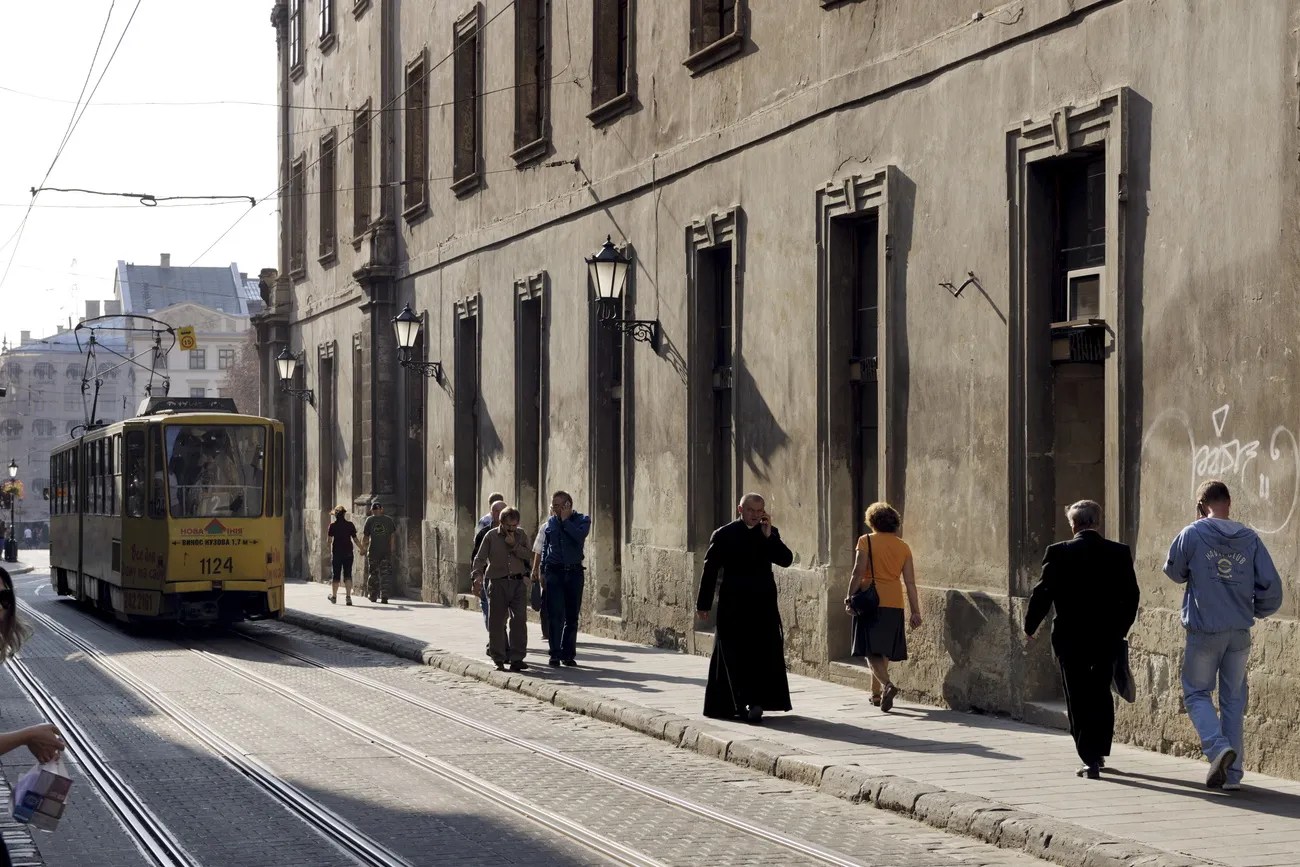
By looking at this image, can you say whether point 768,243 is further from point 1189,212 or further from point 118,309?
point 118,309

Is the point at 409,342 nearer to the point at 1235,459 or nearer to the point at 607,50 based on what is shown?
the point at 607,50

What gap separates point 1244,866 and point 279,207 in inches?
1401

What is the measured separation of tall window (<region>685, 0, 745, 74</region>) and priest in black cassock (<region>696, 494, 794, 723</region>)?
645 cm

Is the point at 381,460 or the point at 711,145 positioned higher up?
the point at 711,145

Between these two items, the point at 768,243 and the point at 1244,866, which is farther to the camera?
the point at 768,243

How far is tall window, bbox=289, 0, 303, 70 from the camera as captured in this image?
127 ft

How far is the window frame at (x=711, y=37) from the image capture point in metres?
17.6

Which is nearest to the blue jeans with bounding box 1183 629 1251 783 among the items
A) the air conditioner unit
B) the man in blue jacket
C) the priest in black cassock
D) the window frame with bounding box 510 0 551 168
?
the man in blue jacket

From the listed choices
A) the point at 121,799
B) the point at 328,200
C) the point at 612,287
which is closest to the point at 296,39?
the point at 328,200

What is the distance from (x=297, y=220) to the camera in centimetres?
3928

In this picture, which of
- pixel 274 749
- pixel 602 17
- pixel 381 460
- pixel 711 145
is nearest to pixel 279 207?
pixel 381 460

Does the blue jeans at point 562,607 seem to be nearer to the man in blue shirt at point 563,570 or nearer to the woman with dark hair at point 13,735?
the man in blue shirt at point 563,570

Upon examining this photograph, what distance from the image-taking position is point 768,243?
56.1 ft

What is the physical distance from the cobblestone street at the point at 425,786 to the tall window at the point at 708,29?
6530 millimetres
